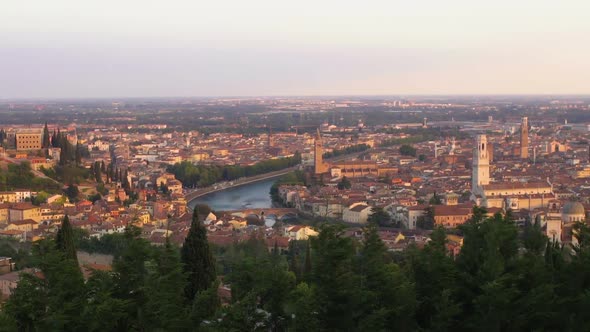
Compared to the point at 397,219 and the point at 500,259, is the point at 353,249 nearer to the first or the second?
the point at 500,259

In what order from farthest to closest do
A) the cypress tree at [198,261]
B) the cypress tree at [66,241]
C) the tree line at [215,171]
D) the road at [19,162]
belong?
the tree line at [215,171] < the road at [19,162] < the cypress tree at [66,241] < the cypress tree at [198,261]

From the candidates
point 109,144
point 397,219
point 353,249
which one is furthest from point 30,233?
point 109,144

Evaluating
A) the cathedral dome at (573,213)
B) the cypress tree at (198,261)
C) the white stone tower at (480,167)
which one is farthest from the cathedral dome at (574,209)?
the cypress tree at (198,261)

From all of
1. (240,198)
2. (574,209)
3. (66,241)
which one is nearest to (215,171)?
(240,198)

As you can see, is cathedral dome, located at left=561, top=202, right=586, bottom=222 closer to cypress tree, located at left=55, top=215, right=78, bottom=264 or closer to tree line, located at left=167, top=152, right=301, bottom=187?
cypress tree, located at left=55, top=215, right=78, bottom=264

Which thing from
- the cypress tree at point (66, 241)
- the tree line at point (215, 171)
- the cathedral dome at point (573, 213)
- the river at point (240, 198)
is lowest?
the river at point (240, 198)

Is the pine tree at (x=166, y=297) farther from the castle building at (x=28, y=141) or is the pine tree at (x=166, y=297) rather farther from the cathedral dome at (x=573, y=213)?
the castle building at (x=28, y=141)

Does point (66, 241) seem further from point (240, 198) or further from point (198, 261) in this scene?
point (240, 198)

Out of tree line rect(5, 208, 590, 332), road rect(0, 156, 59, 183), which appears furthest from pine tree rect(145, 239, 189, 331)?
road rect(0, 156, 59, 183)
